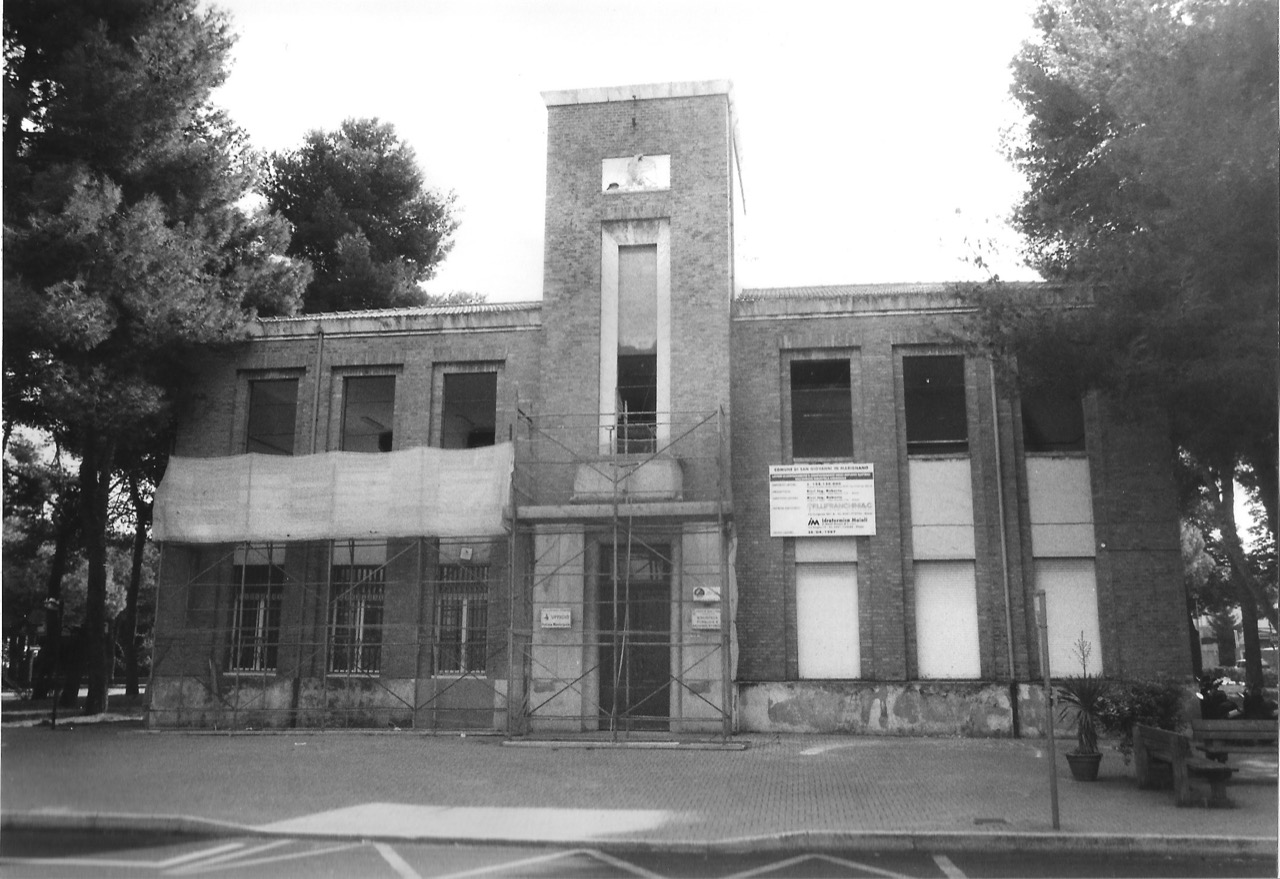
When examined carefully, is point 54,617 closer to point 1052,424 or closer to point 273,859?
point 273,859

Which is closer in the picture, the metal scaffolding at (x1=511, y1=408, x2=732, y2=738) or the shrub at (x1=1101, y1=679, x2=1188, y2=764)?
the shrub at (x1=1101, y1=679, x2=1188, y2=764)

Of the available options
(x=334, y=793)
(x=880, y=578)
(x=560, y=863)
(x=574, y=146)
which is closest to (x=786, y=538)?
(x=880, y=578)

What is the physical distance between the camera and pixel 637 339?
69.4ft

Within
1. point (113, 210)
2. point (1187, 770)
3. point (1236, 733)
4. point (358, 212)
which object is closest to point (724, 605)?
point (1236, 733)

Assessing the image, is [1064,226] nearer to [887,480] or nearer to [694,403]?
[887,480]

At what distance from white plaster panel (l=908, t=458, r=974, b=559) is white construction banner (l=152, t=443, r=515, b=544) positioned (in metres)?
7.54

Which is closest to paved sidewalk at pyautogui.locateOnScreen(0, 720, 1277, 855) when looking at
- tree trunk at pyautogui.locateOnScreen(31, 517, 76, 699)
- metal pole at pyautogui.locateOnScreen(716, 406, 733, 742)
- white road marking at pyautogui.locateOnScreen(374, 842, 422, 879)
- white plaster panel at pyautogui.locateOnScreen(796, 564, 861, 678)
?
white road marking at pyautogui.locateOnScreen(374, 842, 422, 879)

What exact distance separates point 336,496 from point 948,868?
14.1 metres

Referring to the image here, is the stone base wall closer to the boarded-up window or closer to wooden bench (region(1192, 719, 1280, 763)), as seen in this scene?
the boarded-up window

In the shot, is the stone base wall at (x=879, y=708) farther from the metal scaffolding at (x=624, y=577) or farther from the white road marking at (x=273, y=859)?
the white road marking at (x=273, y=859)

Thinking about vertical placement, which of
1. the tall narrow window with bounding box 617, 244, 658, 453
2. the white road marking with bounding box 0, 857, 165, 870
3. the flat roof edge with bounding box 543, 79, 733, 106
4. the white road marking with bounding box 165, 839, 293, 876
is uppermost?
the flat roof edge with bounding box 543, 79, 733, 106

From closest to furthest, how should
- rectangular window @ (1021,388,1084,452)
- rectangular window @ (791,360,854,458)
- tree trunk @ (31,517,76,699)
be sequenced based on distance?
rectangular window @ (1021,388,1084,452), rectangular window @ (791,360,854,458), tree trunk @ (31,517,76,699)

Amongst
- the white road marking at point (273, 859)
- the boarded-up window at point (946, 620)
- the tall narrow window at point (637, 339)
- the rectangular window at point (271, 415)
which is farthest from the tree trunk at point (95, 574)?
the boarded-up window at point (946, 620)

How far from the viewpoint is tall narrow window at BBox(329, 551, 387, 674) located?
Answer: 68.4 ft
